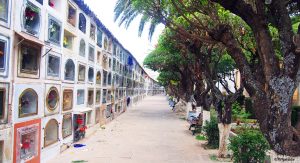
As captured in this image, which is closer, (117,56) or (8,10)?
(8,10)

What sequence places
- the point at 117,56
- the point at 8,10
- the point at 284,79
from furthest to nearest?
the point at 117,56 < the point at 8,10 < the point at 284,79

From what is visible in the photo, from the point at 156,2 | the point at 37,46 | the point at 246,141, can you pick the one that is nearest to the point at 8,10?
the point at 37,46

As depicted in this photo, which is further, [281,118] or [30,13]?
[30,13]

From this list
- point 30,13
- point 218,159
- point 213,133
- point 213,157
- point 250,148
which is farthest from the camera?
point 213,133

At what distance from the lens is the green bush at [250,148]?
11.9 m

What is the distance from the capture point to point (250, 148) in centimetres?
1198

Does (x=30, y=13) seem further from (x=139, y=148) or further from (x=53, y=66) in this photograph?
(x=139, y=148)

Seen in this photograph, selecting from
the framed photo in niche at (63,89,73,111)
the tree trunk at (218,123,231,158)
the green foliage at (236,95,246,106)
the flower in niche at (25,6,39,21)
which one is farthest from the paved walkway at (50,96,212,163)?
the green foliage at (236,95,246,106)

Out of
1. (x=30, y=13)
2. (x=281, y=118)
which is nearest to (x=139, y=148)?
(x=30, y=13)

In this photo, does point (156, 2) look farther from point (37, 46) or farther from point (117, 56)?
point (117, 56)

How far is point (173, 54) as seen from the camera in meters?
27.1

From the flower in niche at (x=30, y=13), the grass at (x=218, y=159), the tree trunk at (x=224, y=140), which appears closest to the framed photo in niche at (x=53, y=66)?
the flower in niche at (x=30, y=13)

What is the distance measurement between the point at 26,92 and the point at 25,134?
157 centimetres

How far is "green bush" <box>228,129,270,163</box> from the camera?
39.1ft
